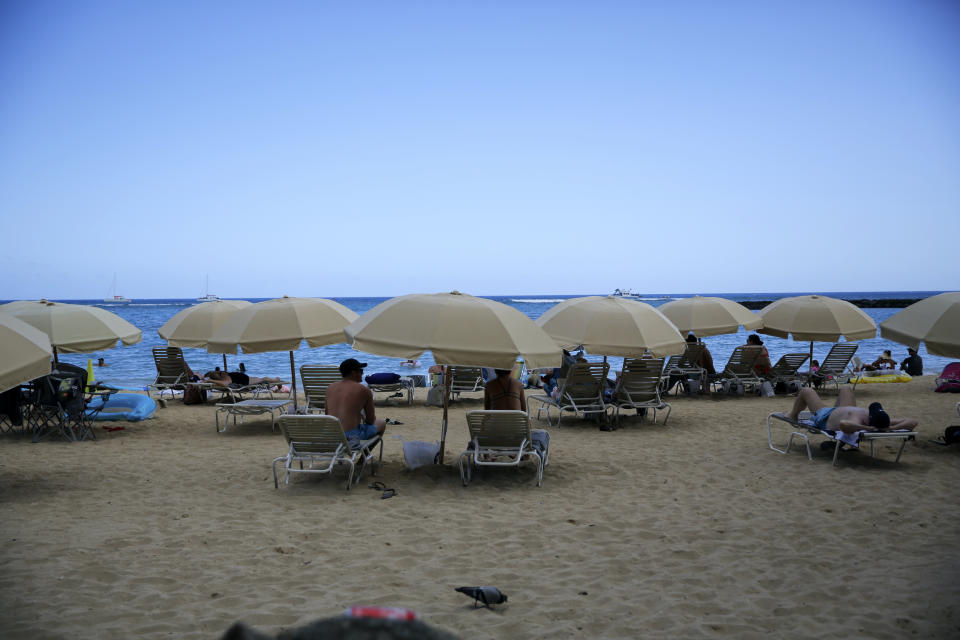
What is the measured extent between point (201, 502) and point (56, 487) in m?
1.85

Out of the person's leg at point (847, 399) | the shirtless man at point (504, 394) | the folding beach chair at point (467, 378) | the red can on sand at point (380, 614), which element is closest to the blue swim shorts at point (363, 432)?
the shirtless man at point (504, 394)

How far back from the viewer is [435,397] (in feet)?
42.1

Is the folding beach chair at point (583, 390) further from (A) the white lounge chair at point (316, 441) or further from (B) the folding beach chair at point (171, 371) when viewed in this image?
(B) the folding beach chair at point (171, 371)

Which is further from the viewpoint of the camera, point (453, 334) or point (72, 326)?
point (72, 326)

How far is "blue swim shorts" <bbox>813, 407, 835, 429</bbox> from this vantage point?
747cm

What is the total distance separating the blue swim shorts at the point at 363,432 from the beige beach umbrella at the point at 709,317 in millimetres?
8298

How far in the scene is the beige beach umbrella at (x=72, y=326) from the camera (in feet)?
30.2

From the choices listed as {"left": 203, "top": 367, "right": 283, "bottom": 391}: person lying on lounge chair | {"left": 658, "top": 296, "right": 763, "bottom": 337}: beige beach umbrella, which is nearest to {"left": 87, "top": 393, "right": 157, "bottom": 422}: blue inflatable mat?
{"left": 203, "top": 367, "right": 283, "bottom": 391}: person lying on lounge chair

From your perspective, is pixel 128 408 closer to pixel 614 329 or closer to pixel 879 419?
pixel 614 329

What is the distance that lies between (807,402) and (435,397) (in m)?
7.22

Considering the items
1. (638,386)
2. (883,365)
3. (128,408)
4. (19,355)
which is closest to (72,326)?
(128,408)

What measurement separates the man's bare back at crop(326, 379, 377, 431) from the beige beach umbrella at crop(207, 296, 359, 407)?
6.21 ft

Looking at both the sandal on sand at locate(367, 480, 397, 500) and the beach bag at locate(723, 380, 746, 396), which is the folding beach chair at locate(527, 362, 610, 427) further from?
the beach bag at locate(723, 380, 746, 396)

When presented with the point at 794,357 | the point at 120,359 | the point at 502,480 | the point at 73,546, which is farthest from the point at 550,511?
the point at 120,359
